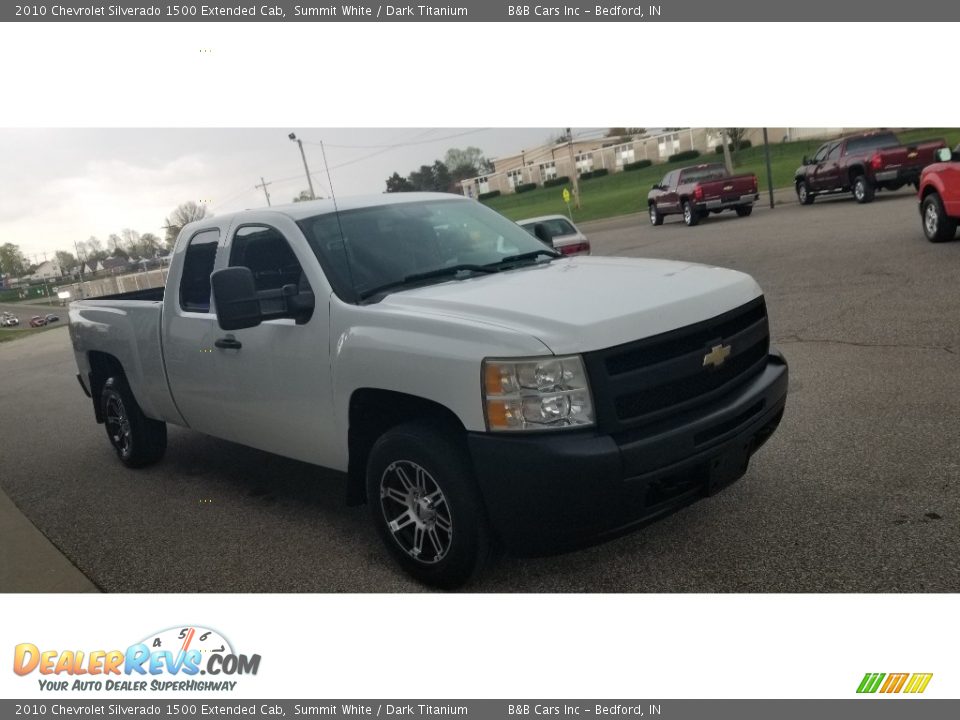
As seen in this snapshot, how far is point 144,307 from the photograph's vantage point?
545 cm

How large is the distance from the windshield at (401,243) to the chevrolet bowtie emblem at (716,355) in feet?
4.44

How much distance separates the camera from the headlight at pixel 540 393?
3092mm

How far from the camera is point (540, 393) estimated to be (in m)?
3.10

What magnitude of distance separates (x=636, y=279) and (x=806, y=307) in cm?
598

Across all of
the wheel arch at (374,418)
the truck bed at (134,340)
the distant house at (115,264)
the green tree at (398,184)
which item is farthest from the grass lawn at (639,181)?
the wheel arch at (374,418)

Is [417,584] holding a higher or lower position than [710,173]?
lower

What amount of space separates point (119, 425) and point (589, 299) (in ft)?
14.5

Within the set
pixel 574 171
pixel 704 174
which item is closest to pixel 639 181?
pixel 704 174

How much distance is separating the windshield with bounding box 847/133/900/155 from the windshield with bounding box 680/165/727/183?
2.80 m

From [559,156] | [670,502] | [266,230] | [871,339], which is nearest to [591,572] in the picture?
[670,502]

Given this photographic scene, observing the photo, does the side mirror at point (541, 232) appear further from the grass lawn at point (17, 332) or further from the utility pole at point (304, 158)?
the grass lawn at point (17, 332)

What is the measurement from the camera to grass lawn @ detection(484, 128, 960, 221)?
9.38 m

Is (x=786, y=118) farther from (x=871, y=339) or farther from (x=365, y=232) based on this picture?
(x=365, y=232)
